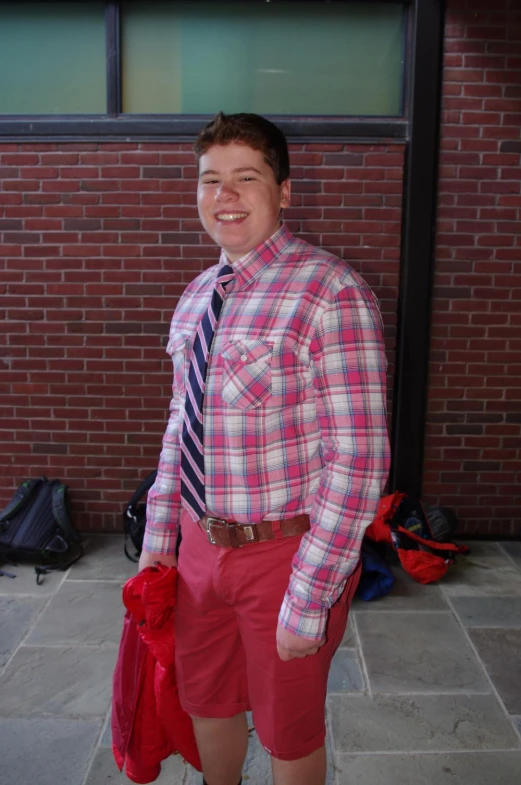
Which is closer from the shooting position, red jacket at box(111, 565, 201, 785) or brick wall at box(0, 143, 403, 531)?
red jacket at box(111, 565, 201, 785)

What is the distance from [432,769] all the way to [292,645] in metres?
1.27

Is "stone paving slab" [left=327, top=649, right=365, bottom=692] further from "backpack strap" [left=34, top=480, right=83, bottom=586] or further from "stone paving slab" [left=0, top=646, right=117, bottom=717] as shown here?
"backpack strap" [left=34, top=480, right=83, bottom=586]

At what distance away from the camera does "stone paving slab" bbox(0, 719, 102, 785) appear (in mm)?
2354

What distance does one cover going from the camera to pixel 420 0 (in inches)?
149

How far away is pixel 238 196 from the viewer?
1.62 metres

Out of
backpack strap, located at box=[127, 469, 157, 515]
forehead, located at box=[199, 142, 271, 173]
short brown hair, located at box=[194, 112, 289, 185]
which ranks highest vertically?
short brown hair, located at box=[194, 112, 289, 185]

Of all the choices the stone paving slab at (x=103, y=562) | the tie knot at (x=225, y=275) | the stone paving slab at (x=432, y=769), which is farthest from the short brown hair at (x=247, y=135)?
the stone paving slab at (x=103, y=562)

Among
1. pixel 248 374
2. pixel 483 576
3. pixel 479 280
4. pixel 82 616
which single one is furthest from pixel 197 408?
pixel 479 280

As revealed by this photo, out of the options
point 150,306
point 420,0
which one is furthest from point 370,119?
point 150,306

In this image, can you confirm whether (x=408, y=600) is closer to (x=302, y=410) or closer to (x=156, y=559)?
(x=156, y=559)

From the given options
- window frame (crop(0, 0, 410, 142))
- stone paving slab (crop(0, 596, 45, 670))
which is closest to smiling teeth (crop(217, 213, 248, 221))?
stone paving slab (crop(0, 596, 45, 670))

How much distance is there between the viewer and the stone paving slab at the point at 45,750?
7.72ft

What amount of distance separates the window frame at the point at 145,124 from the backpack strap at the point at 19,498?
2.00m

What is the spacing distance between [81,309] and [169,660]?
8.88 ft
